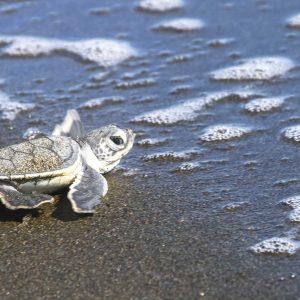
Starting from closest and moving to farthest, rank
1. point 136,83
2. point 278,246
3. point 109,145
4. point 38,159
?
point 278,246 → point 38,159 → point 109,145 → point 136,83

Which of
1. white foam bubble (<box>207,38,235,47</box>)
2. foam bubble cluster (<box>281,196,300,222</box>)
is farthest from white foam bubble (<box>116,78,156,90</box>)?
foam bubble cluster (<box>281,196,300,222</box>)

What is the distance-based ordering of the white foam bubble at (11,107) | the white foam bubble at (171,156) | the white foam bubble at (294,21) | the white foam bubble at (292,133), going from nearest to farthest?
the white foam bubble at (171,156) < the white foam bubble at (292,133) < the white foam bubble at (11,107) < the white foam bubble at (294,21)

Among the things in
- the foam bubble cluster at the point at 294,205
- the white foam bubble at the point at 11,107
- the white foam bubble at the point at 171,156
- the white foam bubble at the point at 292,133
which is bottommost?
the white foam bubble at the point at 11,107

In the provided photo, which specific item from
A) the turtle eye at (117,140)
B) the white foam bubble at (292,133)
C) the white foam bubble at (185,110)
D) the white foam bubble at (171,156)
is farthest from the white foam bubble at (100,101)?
the white foam bubble at (292,133)

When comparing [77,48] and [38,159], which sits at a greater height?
[38,159]

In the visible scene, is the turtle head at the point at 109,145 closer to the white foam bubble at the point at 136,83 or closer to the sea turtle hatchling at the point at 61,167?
the sea turtle hatchling at the point at 61,167

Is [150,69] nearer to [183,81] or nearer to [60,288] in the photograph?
[183,81]

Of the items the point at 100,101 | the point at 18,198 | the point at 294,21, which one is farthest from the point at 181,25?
the point at 18,198

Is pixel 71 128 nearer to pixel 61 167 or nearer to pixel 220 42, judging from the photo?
pixel 61 167
